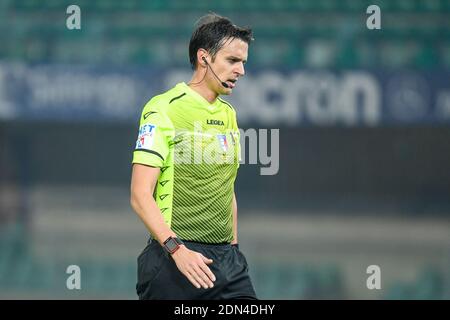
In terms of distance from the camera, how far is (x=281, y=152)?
20.4 feet

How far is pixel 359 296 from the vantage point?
20.0 feet

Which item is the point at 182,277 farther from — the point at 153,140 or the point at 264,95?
the point at 264,95

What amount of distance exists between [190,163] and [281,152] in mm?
3537

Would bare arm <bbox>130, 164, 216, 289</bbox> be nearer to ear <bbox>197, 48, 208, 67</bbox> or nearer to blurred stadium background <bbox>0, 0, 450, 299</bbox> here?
ear <bbox>197, 48, 208, 67</bbox>

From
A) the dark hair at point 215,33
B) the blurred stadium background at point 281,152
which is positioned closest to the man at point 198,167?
the dark hair at point 215,33

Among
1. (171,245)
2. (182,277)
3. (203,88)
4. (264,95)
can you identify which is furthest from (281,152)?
(171,245)

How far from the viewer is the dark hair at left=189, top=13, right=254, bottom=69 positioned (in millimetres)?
2764

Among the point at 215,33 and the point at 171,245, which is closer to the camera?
the point at 171,245

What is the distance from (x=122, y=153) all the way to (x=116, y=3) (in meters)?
1.14

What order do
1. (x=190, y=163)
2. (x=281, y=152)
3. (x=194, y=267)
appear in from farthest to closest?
(x=281, y=152) → (x=190, y=163) → (x=194, y=267)

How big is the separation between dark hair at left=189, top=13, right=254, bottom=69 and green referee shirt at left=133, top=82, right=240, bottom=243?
0.43 ft

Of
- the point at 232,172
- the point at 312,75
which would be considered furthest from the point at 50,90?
the point at 232,172

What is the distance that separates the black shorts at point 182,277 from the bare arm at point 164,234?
0.11m
